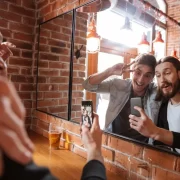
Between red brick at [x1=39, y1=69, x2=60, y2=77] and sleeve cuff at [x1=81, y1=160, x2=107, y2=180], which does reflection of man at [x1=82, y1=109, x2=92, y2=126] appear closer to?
sleeve cuff at [x1=81, y1=160, x2=107, y2=180]

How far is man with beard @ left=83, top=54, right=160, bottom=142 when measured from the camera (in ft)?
3.23

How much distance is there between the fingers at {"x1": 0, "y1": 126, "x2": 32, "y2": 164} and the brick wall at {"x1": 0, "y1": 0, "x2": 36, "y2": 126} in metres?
1.66

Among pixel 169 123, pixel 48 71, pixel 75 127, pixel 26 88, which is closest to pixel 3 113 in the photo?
pixel 169 123

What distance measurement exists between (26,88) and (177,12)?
146 centimetres

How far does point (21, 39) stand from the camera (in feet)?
6.08

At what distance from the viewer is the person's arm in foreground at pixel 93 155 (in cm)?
58

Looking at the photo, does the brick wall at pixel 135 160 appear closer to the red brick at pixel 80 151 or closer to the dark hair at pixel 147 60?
the red brick at pixel 80 151

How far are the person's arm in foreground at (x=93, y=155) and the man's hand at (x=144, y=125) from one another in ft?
0.71

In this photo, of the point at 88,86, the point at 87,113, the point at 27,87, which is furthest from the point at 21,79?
the point at 87,113

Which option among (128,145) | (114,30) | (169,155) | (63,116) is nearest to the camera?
(169,155)

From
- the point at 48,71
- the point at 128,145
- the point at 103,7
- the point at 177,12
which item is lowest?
the point at 128,145

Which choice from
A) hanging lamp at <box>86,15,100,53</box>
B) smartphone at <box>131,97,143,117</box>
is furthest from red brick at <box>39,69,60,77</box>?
smartphone at <box>131,97,143,117</box>

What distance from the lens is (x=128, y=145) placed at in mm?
1070

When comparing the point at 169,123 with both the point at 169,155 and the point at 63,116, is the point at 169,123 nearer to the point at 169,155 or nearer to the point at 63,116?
the point at 169,155
